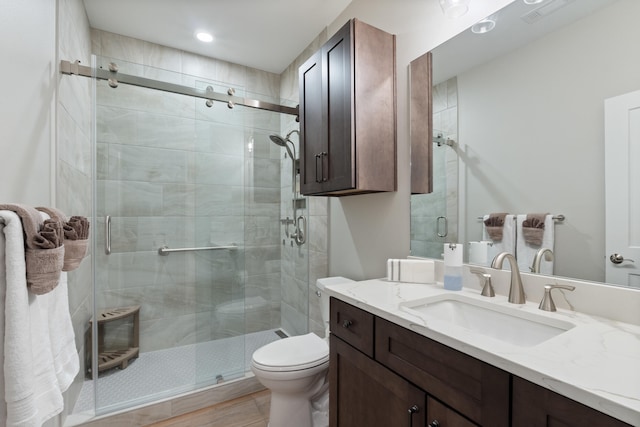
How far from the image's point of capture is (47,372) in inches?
32.6

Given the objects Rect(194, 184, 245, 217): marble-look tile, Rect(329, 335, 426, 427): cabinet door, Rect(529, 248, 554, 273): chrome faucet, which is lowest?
Rect(329, 335, 426, 427): cabinet door

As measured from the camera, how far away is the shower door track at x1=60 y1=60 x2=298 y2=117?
1.77 m

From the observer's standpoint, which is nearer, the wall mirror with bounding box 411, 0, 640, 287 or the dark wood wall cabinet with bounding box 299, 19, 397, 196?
the wall mirror with bounding box 411, 0, 640, 287

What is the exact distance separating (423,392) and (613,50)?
120 cm

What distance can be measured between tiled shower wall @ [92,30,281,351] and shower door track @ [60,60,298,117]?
0.27 ft

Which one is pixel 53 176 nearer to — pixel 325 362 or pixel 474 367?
pixel 325 362

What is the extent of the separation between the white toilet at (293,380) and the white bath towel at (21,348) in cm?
90

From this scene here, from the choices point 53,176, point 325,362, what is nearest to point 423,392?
point 325,362

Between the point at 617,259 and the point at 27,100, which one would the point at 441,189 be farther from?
the point at 27,100

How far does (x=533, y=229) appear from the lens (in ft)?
3.65

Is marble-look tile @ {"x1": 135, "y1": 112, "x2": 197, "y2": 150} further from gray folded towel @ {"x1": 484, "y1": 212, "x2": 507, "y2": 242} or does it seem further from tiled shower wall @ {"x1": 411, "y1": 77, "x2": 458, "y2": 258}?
gray folded towel @ {"x1": 484, "y1": 212, "x2": 507, "y2": 242}

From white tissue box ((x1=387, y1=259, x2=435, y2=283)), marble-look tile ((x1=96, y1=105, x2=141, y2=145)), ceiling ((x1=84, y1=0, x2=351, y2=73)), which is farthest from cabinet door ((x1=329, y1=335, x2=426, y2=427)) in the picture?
ceiling ((x1=84, y1=0, x2=351, y2=73))

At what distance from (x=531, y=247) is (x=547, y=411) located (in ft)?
2.21

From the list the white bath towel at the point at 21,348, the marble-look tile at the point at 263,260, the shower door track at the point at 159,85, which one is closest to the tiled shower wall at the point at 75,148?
the shower door track at the point at 159,85
